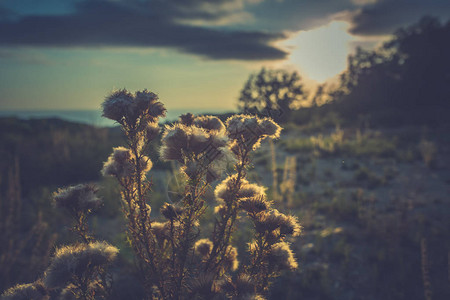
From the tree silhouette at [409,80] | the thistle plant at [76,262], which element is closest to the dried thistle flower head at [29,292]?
the thistle plant at [76,262]

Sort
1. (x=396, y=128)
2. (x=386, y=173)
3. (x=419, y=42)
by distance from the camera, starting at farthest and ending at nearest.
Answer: (x=419, y=42)
(x=396, y=128)
(x=386, y=173)

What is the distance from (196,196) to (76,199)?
2.18ft

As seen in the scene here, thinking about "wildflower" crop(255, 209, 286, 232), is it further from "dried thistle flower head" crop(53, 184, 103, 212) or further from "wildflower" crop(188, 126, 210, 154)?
"dried thistle flower head" crop(53, 184, 103, 212)

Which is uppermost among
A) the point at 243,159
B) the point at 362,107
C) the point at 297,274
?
the point at 362,107

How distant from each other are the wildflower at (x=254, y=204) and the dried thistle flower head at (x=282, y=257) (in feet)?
0.86

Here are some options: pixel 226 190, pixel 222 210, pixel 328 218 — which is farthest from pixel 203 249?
pixel 328 218

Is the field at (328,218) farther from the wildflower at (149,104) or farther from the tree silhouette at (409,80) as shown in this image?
the tree silhouette at (409,80)

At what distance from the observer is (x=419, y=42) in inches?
960

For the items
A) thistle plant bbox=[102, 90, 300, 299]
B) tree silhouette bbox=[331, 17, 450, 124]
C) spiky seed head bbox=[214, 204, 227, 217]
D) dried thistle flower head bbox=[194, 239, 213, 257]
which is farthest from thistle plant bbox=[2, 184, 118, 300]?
tree silhouette bbox=[331, 17, 450, 124]

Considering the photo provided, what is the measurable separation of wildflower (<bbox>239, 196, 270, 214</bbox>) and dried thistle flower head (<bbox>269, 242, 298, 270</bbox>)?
0.86 feet

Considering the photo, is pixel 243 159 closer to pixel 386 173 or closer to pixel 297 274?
pixel 297 274

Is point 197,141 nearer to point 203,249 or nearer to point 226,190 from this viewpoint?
point 226,190

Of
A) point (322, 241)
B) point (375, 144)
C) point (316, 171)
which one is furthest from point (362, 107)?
point (322, 241)

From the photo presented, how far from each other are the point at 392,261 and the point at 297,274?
4.65 feet
